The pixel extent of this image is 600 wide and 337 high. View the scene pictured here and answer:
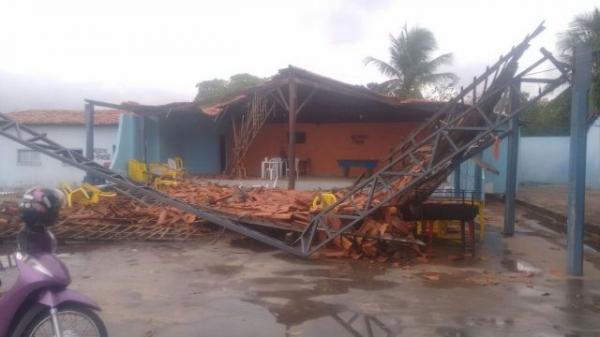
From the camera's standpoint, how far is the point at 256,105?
59.1ft

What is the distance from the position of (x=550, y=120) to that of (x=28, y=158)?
28957mm

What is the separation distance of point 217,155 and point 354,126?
244 inches

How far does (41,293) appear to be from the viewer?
13.0 feet

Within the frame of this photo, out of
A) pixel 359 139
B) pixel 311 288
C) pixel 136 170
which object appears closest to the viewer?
pixel 311 288

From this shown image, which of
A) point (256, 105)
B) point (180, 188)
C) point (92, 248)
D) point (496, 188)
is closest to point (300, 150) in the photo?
point (256, 105)

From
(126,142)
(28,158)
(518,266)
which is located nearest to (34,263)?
(518,266)

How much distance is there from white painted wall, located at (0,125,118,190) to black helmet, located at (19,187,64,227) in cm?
2202

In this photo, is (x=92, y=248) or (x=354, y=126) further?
(x=354, y=126)

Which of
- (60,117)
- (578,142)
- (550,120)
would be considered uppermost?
(550,120)

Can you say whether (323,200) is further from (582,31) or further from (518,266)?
(582,31)

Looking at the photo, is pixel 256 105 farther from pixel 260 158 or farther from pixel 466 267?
pixel 466 267

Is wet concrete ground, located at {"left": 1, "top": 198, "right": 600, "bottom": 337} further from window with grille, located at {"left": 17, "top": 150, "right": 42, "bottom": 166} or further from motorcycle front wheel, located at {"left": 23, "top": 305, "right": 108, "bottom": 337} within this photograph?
window with grille, located at {"left": 17, "top": 150, "right": 42, "bottom": 166}

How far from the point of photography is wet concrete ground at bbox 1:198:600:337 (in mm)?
5602

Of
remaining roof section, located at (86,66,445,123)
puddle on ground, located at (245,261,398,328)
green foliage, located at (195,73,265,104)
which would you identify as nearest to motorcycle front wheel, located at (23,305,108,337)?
puddle on ground, located at (245,261,398,328)
